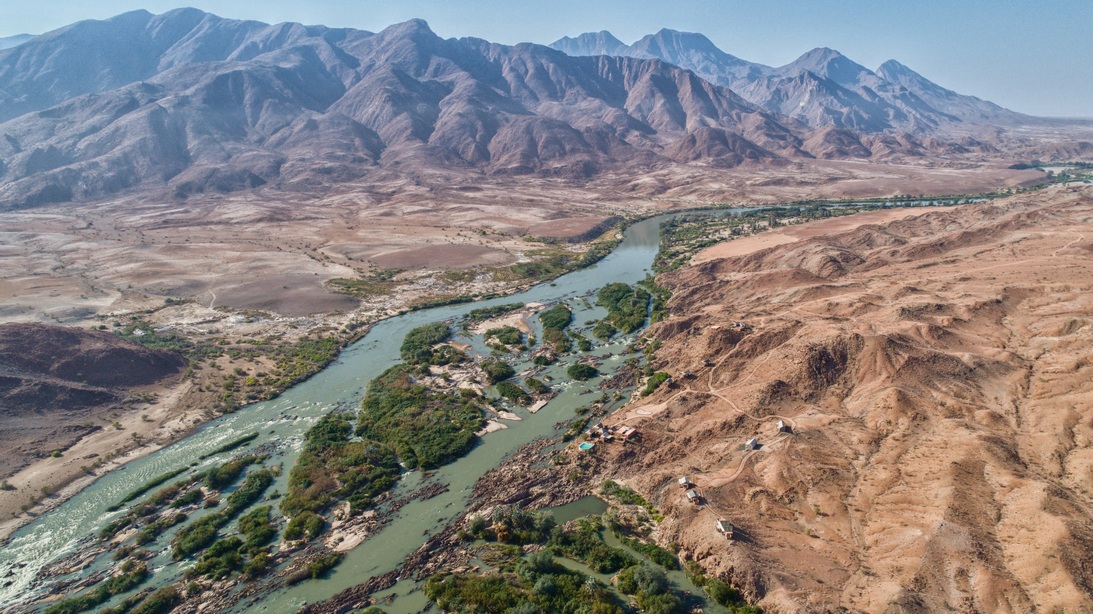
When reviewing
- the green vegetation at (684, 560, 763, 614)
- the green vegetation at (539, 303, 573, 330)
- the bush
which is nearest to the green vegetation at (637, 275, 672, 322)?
the green vegetation at (539, 303, 573, 330)

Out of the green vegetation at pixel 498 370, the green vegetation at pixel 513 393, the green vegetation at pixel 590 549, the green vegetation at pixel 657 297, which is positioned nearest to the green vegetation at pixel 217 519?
the green vegetation at pixel 513 393

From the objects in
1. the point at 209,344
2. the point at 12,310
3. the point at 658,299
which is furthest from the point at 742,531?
the point at 12,310

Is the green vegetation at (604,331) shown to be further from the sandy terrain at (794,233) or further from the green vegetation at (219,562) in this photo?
the green vegetation at (219,562)

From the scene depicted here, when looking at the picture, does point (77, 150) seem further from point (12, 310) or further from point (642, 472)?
point (642, 472)

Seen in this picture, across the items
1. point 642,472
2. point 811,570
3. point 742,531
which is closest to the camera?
point 811,570

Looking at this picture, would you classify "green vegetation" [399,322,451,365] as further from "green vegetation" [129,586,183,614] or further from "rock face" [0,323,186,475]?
"green vegetation" [129,586,183,614]

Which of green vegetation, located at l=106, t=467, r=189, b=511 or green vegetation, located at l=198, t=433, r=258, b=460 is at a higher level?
green vegetation, located at l=198, t=433, r=258, b=460
